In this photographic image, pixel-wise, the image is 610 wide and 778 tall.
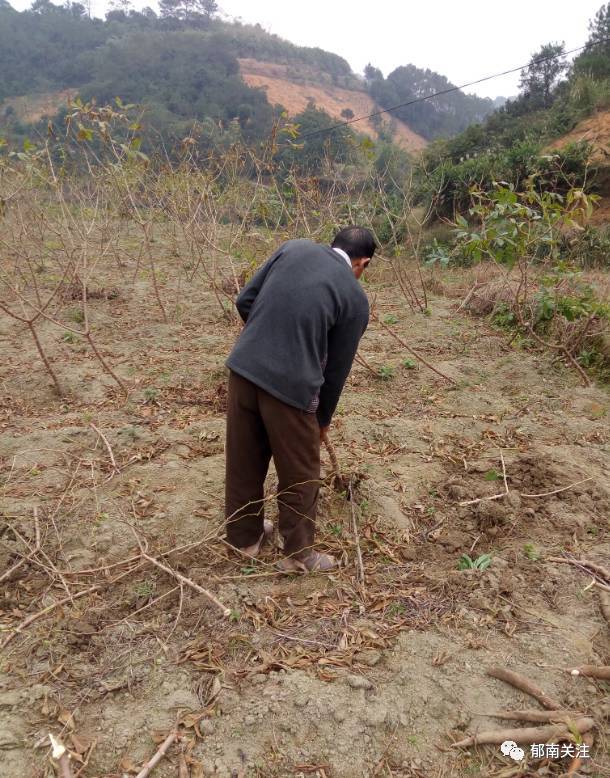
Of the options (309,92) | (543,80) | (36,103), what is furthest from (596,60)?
(309,92)

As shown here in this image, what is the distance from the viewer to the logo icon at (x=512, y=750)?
158 centimetres

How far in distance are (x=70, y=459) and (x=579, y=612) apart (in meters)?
2.70

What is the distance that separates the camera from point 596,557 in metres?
2.38

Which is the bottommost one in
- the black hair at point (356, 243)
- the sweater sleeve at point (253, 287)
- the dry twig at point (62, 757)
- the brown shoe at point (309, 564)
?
the dry twig at point (62, 757)

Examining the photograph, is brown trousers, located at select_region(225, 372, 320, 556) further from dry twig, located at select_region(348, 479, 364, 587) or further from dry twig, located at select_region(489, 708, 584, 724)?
dry twig, located at select_region(489, 708, 584, 724)

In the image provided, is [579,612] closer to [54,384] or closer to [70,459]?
[70,459]

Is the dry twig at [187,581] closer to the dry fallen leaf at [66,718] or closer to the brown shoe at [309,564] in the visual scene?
the brown shoe at [309,564]

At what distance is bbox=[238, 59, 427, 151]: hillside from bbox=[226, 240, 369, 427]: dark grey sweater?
4100 centimetres

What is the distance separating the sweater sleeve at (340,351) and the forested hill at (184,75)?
59.4ft

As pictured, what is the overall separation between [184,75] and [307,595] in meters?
36.4

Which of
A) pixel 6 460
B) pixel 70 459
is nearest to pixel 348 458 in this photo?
pixel 70 459

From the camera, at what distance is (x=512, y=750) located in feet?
5.23

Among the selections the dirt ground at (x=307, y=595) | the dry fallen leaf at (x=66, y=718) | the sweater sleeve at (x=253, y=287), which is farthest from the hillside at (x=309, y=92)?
the dry fallen leaf at (x=66, y=718)

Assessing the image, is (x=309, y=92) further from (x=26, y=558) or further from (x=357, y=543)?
(x=26, y=558)
